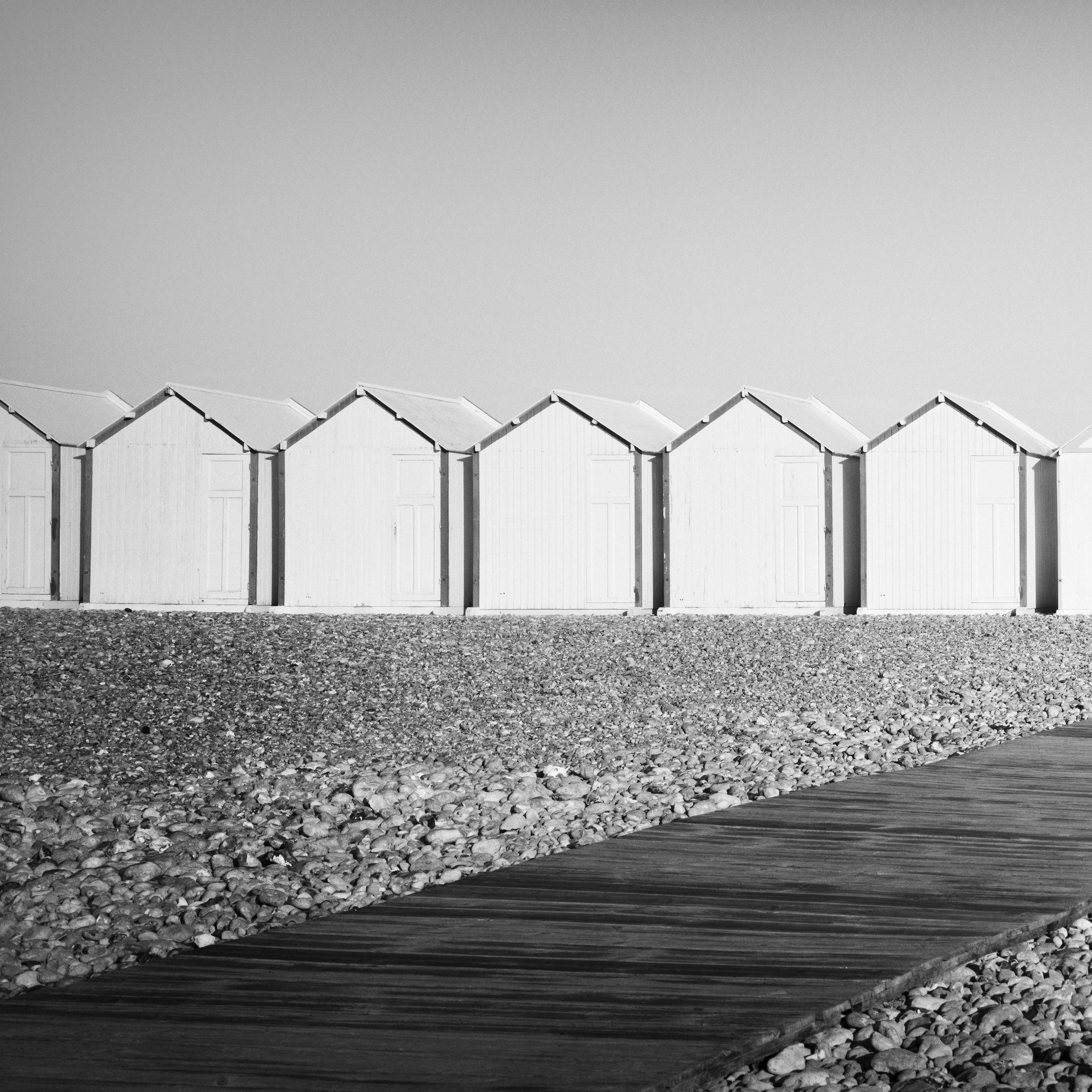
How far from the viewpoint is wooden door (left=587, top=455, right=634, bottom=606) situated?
63.1 ft

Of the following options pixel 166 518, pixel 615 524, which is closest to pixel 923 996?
pixel 615 524

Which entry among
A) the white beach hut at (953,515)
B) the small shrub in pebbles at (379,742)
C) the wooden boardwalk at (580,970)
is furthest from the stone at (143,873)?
the white beach hut at (953,515)

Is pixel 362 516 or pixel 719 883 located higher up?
pixel 362 516

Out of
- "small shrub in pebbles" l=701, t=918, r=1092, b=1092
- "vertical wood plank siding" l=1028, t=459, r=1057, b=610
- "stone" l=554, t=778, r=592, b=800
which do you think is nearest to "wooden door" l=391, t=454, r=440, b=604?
"vertical wood plank siding" l=1028, t=459, r=1057, b=610

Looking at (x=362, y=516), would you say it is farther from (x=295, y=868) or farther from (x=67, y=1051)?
(x=67, y=1051)

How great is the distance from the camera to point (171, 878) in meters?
5.04

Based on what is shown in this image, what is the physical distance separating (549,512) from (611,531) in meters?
0.96

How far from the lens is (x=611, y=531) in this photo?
1923 centimetres

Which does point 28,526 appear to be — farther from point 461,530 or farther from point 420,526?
point 461,530

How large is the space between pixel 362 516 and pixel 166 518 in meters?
3.09

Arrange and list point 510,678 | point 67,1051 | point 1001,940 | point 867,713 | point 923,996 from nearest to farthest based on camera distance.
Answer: point 67,1051
point 923,996
point 1001,940
point 867,713
point 510,678

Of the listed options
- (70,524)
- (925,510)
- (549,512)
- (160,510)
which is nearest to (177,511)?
(160,510)

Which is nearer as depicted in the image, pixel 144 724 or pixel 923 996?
pixel 923 996

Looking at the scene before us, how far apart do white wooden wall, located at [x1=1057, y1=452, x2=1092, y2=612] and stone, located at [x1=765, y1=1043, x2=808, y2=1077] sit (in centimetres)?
1651
